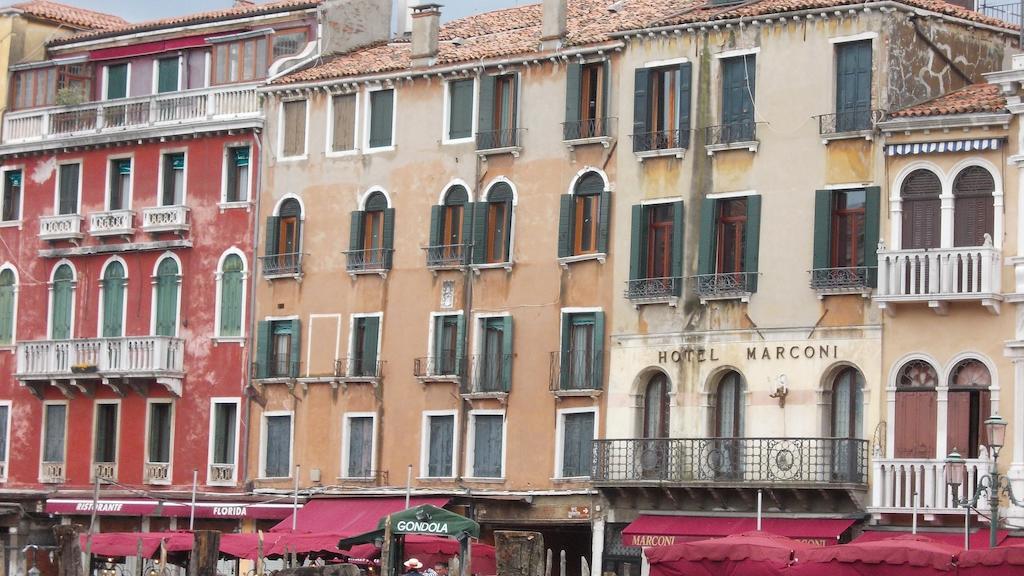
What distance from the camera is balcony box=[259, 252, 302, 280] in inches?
2248

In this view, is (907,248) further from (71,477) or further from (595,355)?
(71,477)

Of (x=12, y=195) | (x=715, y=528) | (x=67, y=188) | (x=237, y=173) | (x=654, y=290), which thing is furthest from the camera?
(x=12, y=195)

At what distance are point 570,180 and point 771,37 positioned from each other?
5776mm

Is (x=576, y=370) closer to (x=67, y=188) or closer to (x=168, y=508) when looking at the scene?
(x=168, y=508)

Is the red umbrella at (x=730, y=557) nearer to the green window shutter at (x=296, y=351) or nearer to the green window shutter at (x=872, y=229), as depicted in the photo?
the green window shutter at (x=872, y=229)

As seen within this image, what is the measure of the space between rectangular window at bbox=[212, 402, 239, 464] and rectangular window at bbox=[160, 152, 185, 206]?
523 centimetres

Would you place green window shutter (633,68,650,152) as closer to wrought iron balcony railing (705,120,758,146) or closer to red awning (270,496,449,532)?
wrought iron balcony railing (705,120,758,146)

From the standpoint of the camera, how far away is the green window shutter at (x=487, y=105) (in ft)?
177

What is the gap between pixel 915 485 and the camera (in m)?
45.5

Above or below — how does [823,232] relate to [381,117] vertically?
below

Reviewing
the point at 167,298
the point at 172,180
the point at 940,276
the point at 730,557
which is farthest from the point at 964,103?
the point at 167,298

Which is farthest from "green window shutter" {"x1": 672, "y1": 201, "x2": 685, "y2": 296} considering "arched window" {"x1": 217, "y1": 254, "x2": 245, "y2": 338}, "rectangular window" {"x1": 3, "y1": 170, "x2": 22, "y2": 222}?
"rectangular window" {"x1": 3, "y1": 170, "x2": 22, "y2": 222}

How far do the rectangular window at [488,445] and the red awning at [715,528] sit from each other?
14.3 ft

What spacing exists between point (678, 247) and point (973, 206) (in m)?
6.60
